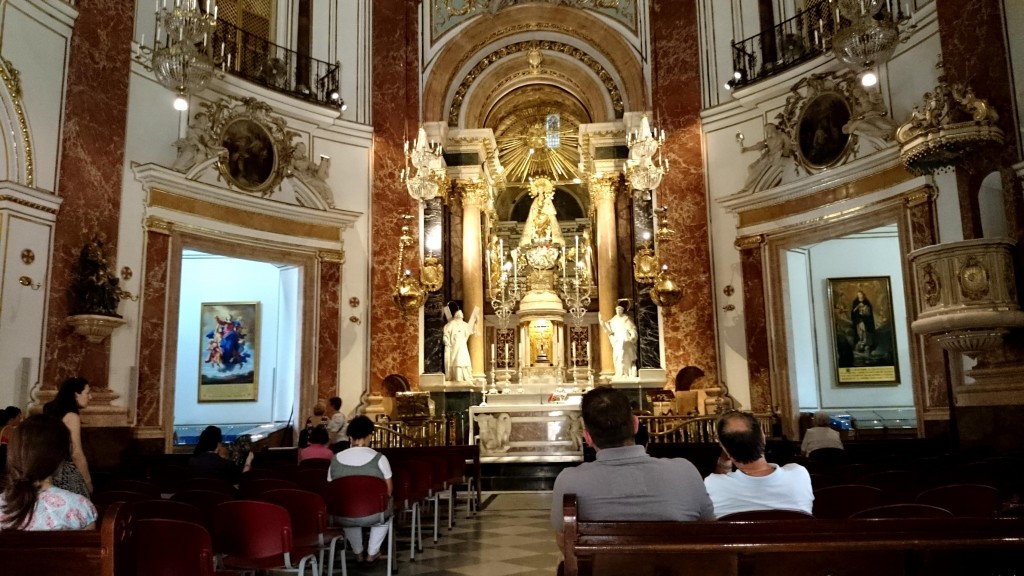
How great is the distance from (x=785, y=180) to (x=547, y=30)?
6.46m

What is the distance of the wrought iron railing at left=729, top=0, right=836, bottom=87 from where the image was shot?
39.9ft

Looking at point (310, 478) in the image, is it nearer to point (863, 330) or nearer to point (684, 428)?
point (684, 428)

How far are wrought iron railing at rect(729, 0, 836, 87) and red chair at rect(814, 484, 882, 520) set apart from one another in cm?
994

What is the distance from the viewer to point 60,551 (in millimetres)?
2357

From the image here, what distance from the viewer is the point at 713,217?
1370 cm

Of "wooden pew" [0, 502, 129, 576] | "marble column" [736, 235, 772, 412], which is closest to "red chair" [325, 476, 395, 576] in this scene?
"wooden pew" [0, 502, 129, 576]

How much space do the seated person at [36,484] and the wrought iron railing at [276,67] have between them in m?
10.9

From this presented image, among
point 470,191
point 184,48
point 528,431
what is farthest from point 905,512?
point 470,191

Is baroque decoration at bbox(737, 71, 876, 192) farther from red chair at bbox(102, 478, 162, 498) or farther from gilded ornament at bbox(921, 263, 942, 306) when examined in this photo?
red chair at bbox(102, 478, 162, 498)

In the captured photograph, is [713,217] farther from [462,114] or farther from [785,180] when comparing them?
[462,114]

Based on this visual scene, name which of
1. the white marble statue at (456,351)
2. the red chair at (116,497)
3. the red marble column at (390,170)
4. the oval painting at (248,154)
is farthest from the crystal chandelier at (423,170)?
the red chair at (116,497)

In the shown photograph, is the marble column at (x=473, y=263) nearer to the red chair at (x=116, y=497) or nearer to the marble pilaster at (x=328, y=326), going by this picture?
the marble pilaster at (x=328, y=326)

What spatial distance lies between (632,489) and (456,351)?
1194cm

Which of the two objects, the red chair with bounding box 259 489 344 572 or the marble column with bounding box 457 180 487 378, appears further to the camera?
the marble column with bounding box 457 180 487 378
